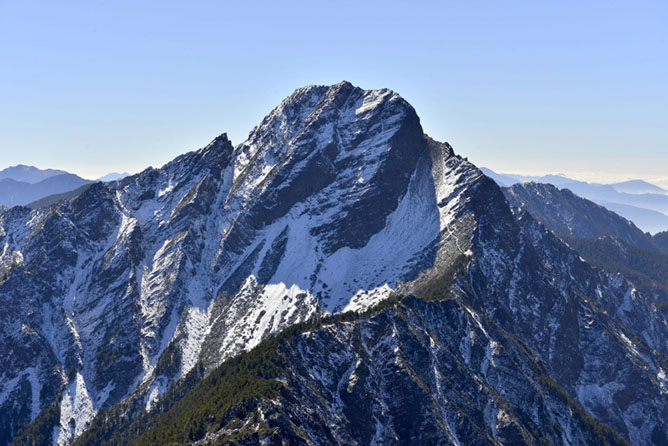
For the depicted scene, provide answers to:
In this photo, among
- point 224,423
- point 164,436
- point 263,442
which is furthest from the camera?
point 164,436

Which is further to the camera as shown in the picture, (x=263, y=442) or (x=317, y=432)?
(x=317, y=432)

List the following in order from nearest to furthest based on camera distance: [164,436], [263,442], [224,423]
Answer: [263,442] < [224,423] < [164,436]

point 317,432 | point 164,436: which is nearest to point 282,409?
point 317,432

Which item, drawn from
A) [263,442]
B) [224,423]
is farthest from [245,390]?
[263,442]

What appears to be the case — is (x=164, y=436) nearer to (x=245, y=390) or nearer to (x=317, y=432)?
(x=245, y=390)

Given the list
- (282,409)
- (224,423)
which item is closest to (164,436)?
(224,423)

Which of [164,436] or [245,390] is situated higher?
[245,390]

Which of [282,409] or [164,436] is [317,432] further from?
[164,436]
